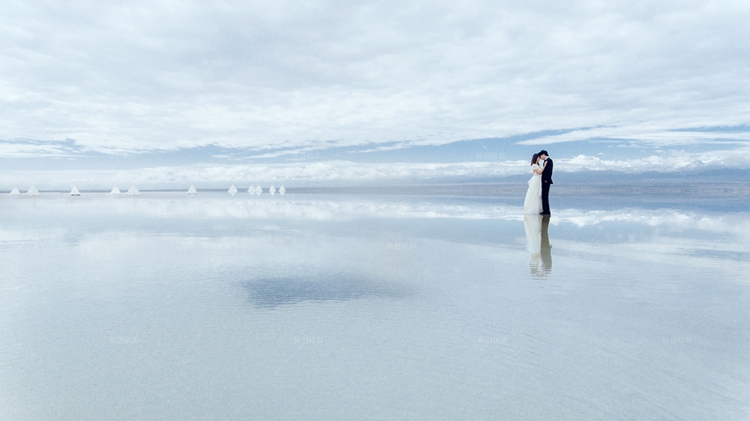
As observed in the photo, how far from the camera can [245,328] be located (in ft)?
20.7

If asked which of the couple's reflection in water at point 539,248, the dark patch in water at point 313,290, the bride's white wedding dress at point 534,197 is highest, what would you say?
the bride's white wedding dress at point 534,197

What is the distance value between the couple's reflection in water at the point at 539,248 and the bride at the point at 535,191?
5071 millimetres

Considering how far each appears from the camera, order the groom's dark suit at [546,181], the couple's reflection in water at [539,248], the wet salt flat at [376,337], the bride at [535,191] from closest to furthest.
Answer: the wet salt flat at [376,337]
the couple's reflection in water at [539,248]
the groom's dark suit at [546,181]
the bride at [535,191]

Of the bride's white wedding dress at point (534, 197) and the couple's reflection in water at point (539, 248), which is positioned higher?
the bride's white wedding dress at point (534, 197)

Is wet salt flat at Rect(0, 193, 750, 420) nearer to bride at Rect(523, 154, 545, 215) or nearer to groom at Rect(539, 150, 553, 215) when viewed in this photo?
groom at Rect(539, 150, 553, 215)

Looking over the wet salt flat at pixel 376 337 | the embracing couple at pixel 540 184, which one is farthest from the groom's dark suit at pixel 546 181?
the wet salt flat at pixel 376 337

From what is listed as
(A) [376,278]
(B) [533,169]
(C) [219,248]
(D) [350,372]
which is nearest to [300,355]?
(D) [350,372]

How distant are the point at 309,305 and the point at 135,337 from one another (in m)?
2.61

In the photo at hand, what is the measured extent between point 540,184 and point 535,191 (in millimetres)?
509

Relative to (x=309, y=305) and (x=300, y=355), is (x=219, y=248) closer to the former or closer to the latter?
(x=309, y=305)

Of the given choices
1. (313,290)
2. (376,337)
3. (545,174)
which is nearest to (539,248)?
(313,290)

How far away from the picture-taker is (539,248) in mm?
13469

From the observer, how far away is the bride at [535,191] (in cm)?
2509

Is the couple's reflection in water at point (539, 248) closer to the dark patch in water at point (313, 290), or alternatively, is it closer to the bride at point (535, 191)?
the dark patch in water at point (313, 290)
